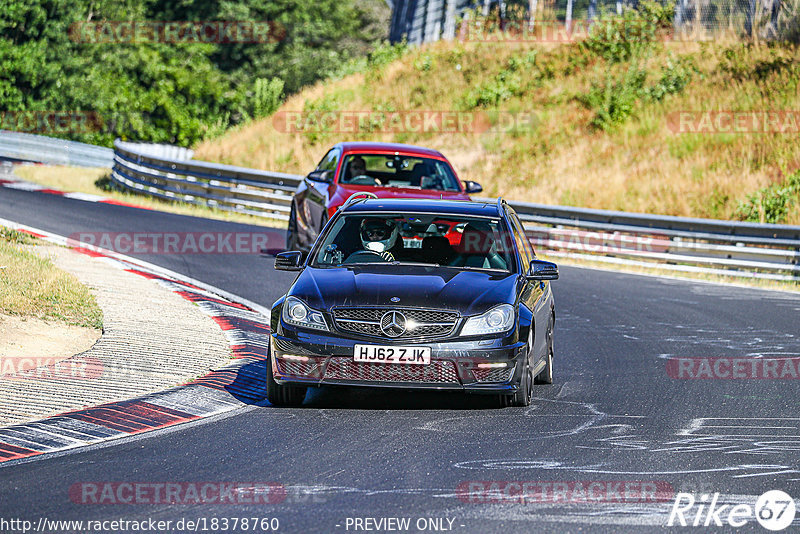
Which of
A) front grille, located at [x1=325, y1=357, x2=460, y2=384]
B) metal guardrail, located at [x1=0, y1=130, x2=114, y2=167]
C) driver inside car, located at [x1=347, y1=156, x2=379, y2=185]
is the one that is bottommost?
metal guardrail, located at [x1=0, y1=130, x2=114, y2=167]

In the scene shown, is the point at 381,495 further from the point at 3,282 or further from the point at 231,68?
the point at 231,68

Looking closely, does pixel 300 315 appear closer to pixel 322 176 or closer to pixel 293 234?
pixel 322 176

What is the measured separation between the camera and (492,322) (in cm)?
862

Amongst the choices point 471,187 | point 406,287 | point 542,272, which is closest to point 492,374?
point 406,287

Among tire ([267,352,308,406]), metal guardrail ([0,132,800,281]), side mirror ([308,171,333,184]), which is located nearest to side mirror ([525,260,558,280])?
tire ([267,352,308,406])

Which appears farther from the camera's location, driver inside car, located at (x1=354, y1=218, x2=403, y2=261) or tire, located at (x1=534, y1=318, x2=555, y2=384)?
tire, located at (x1=534, y1=318, x2=555, y2=384)

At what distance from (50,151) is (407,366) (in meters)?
37.4

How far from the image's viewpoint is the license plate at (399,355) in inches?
329

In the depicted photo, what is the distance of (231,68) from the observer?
65.9 metres

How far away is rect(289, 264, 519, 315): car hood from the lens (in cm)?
862

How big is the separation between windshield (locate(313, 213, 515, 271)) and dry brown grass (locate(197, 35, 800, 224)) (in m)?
16.7

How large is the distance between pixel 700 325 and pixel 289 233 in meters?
6.10

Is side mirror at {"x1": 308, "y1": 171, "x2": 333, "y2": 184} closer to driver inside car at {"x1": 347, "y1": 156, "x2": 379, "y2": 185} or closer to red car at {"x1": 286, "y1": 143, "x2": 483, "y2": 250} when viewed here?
red car at {"x1": 286, "y1": 143, "x2": 483, "y2": 250}

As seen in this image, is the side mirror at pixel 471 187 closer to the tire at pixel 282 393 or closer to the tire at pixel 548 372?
the tire at pixel 548 372
